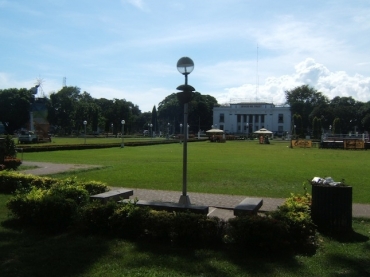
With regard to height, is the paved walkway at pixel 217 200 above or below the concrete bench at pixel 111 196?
below

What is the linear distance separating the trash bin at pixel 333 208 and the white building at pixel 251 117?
101599 millimetres

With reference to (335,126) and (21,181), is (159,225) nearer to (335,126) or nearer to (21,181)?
(21,181)

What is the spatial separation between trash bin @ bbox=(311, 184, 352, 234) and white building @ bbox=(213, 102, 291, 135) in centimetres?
10160

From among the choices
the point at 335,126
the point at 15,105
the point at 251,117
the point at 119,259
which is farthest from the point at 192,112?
the point at 119,259

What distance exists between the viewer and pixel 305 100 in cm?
10250

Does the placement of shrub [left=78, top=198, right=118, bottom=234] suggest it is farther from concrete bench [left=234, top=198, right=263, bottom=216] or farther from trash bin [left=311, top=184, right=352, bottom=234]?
trash bin [left=311, top=184, right=352, bottom=234]

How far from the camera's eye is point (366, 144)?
4328cm

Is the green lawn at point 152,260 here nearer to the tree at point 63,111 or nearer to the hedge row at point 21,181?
the hedge row at point 21,181

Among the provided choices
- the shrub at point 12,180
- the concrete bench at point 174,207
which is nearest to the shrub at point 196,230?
the concrete bench at point 174,207

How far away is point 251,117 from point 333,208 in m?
107

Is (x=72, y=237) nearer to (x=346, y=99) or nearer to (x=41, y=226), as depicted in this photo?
(x=41, y=226)

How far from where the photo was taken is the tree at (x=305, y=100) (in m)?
99.4

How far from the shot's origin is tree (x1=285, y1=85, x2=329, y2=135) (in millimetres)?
99375

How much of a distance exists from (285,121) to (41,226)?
105 m
